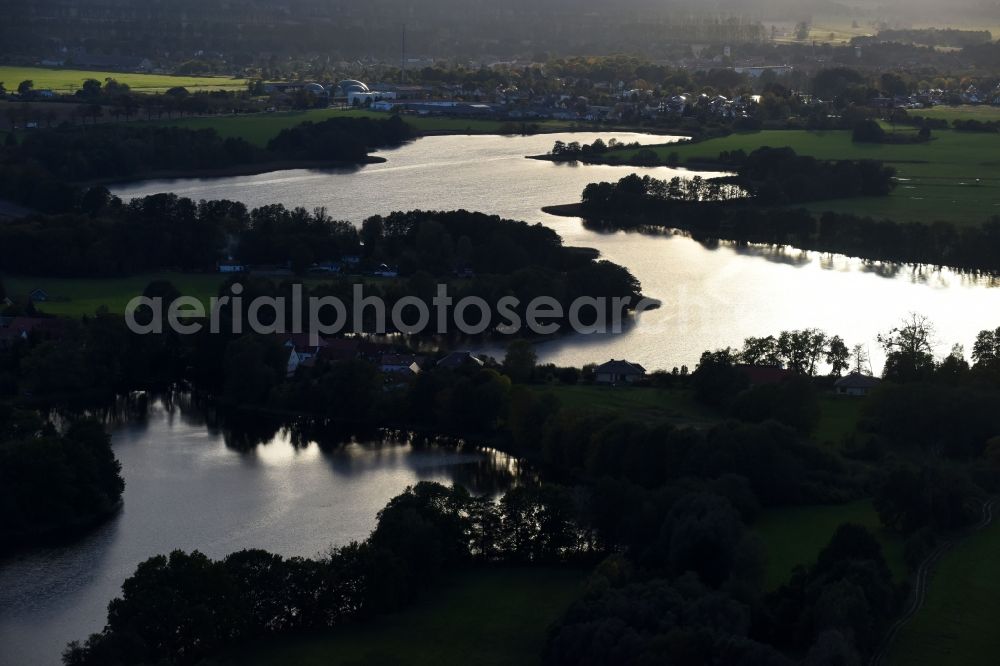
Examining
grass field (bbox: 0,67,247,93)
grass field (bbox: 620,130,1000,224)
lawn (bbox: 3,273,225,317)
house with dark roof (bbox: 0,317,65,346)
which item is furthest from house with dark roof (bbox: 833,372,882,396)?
grass field (bbox: 0,67,247,93)

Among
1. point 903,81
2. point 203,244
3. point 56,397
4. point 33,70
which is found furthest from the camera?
point 33,70

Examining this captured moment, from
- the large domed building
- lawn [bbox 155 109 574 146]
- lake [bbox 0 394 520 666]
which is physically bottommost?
lake [bbox 0 394 520 666]

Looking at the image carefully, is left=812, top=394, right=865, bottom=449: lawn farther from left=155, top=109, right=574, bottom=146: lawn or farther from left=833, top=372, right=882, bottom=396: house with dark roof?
left=155, top=109, right=574, bottom=146: lawn

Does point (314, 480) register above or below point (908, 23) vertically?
below

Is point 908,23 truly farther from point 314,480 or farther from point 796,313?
point 314,480

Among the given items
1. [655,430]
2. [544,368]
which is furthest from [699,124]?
[655,430]

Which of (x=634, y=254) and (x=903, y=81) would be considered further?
(x=903, y=81)

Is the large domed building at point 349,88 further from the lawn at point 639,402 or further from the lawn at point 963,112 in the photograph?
the lawn at point 639,402

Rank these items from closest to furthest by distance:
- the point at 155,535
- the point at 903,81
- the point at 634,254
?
the point at 155,535 < the point at 634,254 < the point at 903,81
